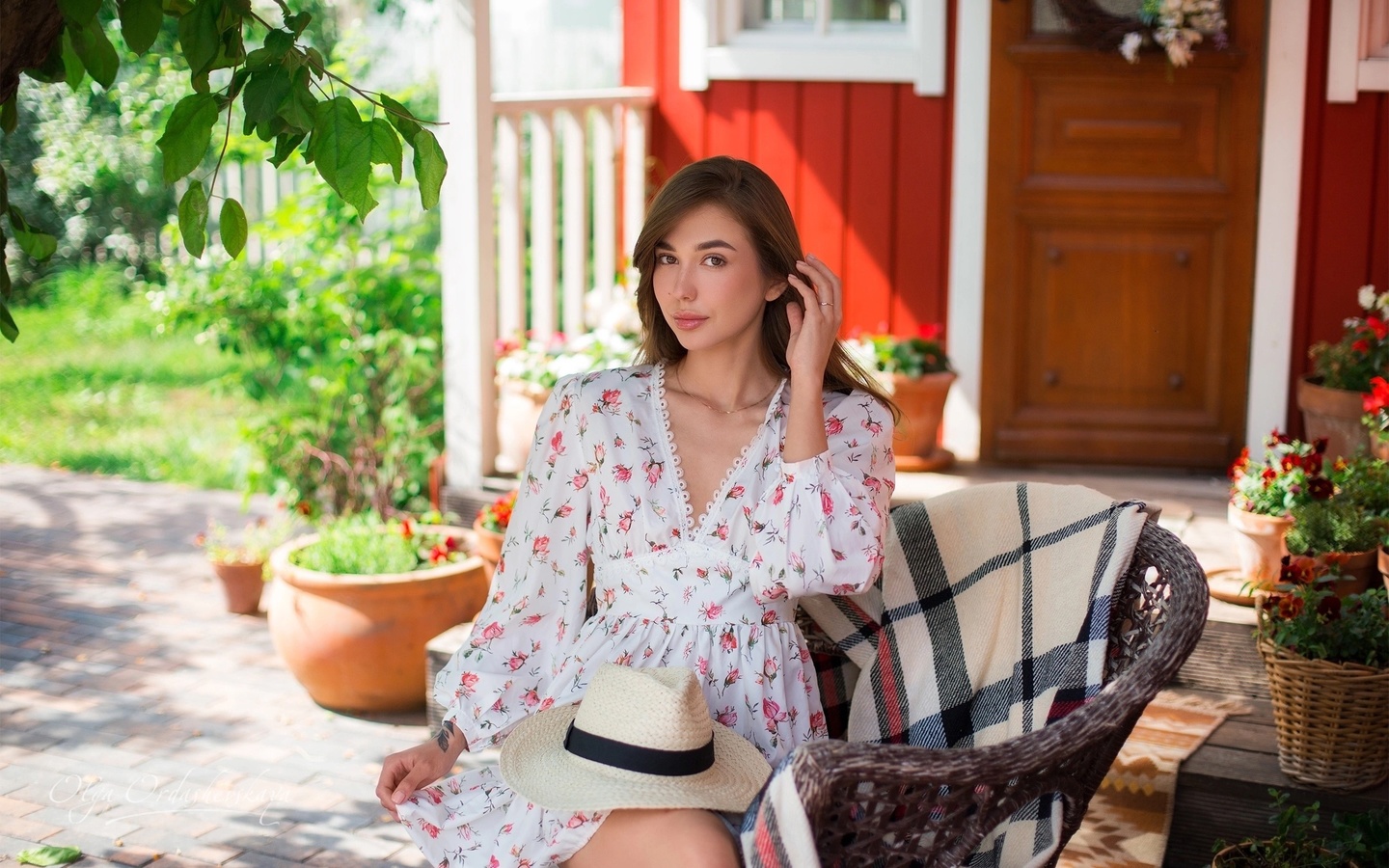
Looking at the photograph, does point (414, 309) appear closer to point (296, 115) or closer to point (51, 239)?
point (51, 239)

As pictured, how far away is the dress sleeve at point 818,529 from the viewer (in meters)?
2.18

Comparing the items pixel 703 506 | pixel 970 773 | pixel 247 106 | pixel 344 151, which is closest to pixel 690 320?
pixel 703 506

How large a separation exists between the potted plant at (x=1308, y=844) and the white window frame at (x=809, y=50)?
2.92 metres

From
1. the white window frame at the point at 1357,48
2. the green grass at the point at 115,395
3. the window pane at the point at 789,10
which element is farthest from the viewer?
the green grass at the point at 115,395

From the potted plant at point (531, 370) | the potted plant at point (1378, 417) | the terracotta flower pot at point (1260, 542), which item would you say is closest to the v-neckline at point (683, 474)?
the terracotta flower pot at point (1260, 542)

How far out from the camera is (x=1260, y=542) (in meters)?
3.55

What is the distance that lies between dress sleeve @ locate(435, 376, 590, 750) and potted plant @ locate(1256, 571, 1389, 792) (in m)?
1.56

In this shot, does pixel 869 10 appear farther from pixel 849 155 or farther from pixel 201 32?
pixel 201 32

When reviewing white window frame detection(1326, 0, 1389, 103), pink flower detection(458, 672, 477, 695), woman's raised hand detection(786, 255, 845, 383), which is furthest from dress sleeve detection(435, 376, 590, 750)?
white window frame detection(1326, 0, 1389, 103)

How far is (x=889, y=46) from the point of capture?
→ 16.4ft

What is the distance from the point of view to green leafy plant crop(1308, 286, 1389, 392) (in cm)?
420

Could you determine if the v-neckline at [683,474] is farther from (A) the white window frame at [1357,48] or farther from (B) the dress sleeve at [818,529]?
(A) the white window frame at [1357,48]

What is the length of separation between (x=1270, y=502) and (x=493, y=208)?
2.54m

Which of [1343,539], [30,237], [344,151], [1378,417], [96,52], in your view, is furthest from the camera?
[1378,417]
